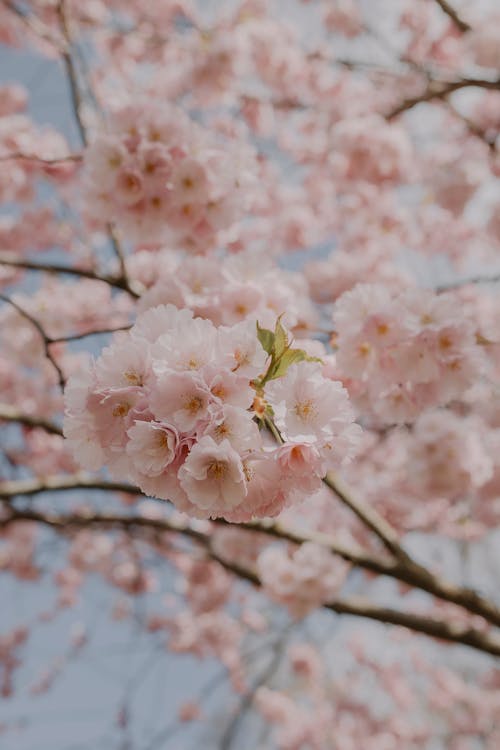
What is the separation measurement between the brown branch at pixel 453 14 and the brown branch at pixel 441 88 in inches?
14.6

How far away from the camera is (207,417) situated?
99cm

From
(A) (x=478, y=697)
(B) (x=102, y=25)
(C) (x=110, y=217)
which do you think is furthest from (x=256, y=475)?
(A) (x=478, y=697)

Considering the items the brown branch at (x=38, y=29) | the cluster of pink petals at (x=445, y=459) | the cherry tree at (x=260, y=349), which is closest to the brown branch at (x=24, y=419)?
the cherry tree at (x=260, y=349)

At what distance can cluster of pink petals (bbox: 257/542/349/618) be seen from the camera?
3.45 meters

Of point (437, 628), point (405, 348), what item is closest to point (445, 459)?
point (437, 628)

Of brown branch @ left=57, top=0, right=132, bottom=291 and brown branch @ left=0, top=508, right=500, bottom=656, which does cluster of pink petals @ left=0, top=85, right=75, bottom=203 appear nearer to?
brown branch @ left=57, top=0, right=132, bottom=291

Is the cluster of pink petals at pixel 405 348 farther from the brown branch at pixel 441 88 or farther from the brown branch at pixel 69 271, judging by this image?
the brown branch at pixel 441 88

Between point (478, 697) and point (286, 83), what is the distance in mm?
9656

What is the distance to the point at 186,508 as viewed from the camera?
1.07 m

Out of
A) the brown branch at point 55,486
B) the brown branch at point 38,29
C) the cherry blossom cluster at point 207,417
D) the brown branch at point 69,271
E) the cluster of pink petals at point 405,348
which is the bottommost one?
the cherry blossom cluster at point 207,417

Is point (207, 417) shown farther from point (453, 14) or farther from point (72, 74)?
point (453, 14)

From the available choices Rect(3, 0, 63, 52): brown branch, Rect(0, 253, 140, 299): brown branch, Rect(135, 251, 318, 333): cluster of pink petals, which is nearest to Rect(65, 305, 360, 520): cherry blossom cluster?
Rect(135, 251, 318, 333): cluster of pink petals

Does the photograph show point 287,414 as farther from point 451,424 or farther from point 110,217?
point 451,424

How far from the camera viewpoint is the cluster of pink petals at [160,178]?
202cm
